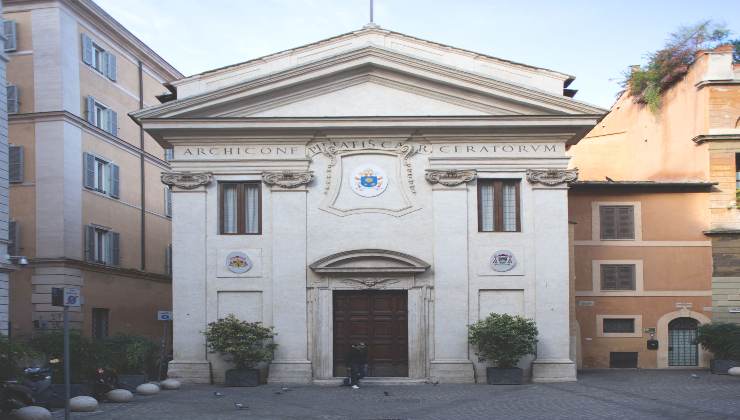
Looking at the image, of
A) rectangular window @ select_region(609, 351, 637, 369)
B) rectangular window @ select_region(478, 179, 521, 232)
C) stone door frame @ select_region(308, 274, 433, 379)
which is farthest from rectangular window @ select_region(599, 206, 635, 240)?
stone door frame @ select_region(308, 274, 433, 379)

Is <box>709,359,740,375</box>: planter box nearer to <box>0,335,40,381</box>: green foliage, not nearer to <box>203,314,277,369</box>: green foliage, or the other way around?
<box>203,314,277,369</box>: green foliage

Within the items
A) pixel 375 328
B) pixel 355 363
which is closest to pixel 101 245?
pixel 375 328

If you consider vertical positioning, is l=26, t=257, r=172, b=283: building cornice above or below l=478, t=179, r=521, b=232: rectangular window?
below

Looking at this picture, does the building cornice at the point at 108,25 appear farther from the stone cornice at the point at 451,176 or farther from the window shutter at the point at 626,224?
the window shutter at the point at 626,224

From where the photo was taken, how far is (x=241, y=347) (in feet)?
Result: 78.7

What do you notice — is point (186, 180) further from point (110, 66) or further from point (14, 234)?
point (110, 66)

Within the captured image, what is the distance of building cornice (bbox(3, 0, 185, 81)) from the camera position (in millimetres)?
29984

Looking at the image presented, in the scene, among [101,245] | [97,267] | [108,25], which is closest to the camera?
[97,267]

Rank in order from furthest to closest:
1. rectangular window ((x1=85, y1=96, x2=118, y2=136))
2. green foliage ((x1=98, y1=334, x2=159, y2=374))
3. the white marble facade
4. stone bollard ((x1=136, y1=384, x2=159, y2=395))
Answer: rectangular window ((x1=85, y1=96, x2=118, y2=136)), the white marble facade, stone bollard ((x1=136, y1=384, x2=159, y2=395)), green foliage ((x1=98, y1=334, x2=159, y2=374))

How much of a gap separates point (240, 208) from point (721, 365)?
1546cm

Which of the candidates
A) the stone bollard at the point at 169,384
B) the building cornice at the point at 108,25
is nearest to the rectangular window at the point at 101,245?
the building cornice at the point at 108,25

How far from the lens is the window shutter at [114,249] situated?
33.0 metres

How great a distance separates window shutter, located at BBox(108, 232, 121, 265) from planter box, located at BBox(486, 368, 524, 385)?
52.3 ft

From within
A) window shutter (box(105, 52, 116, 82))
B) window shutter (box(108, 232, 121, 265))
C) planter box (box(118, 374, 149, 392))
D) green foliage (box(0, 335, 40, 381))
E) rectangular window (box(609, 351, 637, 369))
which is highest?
window shutter (box(105, 52, 116, 82))
